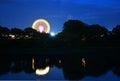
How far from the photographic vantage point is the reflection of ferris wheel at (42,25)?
4828 cm

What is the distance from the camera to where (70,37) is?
3653cm

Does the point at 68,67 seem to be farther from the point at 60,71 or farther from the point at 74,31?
the point at 74,31

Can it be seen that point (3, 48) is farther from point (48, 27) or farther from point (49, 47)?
point (48, 27)

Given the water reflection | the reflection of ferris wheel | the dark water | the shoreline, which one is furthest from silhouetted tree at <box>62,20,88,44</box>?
the dark water

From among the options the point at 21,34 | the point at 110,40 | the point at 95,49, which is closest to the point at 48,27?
the point at 21,34

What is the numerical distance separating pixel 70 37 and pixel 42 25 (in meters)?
13.2

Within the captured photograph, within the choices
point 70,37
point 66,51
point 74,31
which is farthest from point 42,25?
point 66,51

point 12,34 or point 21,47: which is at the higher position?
point 12,34

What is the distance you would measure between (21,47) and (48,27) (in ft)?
62.2

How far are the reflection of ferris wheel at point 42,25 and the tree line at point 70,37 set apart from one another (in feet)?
16.8

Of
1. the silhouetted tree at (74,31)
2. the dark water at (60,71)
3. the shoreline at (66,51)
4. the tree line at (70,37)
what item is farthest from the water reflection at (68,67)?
the silhouetted tree at (74,31)

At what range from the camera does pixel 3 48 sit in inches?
1185

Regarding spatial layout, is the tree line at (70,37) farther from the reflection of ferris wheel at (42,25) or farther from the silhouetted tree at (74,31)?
the reflection of ferris wheel at (42,25)

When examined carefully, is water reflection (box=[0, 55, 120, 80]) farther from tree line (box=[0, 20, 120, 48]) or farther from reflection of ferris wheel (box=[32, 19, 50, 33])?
reflection of ferris wheel (box=[32, 19, 50, 33])
